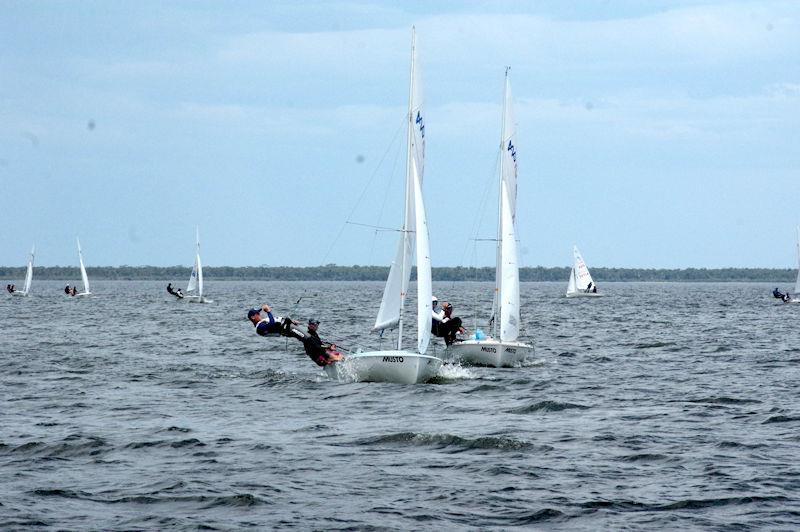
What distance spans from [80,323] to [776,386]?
3711 cm

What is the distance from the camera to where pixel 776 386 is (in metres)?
25.3

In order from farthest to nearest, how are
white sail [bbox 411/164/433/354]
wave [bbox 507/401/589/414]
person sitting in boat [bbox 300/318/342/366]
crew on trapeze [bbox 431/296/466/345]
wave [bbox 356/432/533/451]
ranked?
crew on trapeze [bbox 431/296/466/345], person sitting in boat [bbox 300/318/342/366], white sail [bbox 411/164/433/354], wave [bbox 507/401/589/414], wave [bbox 356/432/533/451]

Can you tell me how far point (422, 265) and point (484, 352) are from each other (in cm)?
572

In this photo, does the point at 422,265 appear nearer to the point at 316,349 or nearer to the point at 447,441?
the point at 316,349

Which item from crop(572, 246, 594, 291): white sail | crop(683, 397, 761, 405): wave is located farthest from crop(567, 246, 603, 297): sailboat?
crop(683, 397, 761, 405): wave

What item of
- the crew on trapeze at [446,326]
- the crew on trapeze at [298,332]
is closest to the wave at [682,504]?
the crew on trapeze at [298,332]

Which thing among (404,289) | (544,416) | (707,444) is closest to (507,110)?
(404,289)

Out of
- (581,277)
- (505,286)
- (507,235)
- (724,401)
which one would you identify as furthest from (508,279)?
(581,277)

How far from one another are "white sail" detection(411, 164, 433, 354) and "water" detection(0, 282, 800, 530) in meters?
1.39

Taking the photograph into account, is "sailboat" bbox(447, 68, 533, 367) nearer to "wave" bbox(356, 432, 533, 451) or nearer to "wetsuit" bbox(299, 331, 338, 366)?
"wetsuit" bbox(299, 331, 338, 366)

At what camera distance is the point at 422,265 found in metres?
24.8

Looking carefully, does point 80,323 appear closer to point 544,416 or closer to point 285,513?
point 544,416

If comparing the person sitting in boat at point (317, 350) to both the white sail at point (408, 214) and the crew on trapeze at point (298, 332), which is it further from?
the white sail at point (408, 214)

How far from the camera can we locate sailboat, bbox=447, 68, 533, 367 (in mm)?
29750
